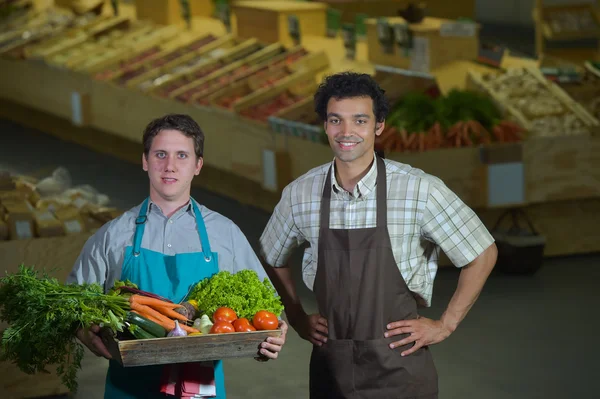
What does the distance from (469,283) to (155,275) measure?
932 mm

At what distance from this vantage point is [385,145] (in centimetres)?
653

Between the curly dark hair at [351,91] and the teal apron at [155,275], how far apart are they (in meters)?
0.50

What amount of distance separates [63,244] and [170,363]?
252cm

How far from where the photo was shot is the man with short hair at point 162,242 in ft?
9.35

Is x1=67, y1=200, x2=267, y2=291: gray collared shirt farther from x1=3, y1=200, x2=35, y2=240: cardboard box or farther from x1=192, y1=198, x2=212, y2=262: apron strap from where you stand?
x1=3, y1=200, x2=35, y2=240: cardboard box

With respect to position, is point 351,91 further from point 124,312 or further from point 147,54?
point 147,54

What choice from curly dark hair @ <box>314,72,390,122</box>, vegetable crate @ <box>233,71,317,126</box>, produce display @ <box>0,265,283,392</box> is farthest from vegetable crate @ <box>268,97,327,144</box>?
produce display @ <box>0,265,283,392</box>

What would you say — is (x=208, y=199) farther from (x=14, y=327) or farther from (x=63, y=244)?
(x=14, y=327)

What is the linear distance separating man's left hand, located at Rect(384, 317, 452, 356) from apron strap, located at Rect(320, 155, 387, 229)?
0.29 metres

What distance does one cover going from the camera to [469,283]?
10.4ft

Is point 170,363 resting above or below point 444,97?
below

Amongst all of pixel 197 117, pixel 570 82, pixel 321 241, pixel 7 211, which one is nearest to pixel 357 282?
pixel 321 241

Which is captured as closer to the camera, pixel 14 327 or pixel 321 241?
pixel 14 327

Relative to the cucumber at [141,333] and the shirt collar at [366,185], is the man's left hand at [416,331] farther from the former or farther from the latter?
the cucumber at [141,333]
